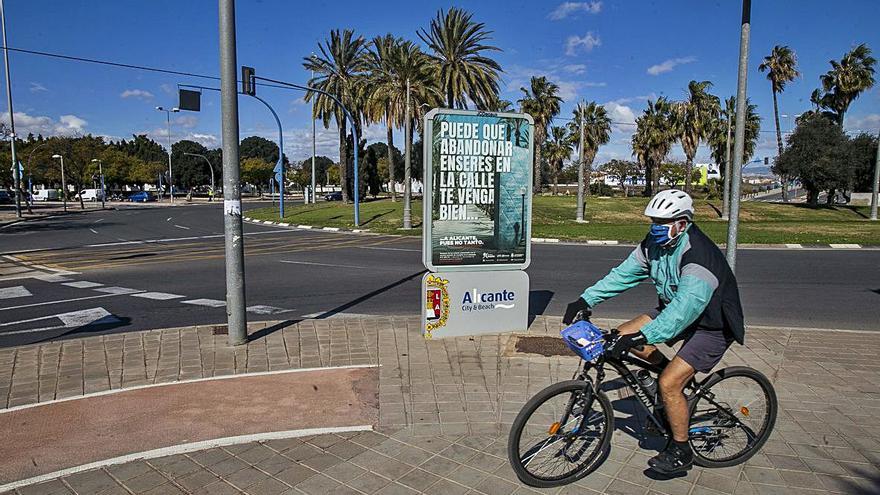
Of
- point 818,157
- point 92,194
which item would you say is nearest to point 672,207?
point 818,157

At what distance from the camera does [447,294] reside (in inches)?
279

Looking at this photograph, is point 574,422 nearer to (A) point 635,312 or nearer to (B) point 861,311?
(A) point 635,312

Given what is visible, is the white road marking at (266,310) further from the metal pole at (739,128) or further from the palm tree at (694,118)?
the palm tree at (694,118)

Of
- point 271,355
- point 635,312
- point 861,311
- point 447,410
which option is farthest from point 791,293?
point 271,355

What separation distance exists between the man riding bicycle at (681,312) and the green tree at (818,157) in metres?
47.7

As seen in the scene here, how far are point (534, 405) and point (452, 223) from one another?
4.03m

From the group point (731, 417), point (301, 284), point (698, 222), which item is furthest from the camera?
point (698, 222)

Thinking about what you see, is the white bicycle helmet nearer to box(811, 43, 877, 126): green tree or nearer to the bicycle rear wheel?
the bicycle rear wheel

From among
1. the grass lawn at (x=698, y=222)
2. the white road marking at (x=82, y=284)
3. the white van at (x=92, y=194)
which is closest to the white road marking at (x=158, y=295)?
the white road marking at (x=82, y=284)

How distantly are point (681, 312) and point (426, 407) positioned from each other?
2.39 metres

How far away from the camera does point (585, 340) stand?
10.8 ft

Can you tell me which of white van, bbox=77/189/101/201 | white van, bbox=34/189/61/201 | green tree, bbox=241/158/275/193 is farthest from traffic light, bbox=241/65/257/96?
green tree, bbox=241/158/275/193

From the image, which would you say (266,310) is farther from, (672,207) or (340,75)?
(340,75)

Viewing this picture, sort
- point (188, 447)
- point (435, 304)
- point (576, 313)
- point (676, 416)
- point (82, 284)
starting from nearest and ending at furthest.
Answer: point (676, 416), point (576, 313), point (188, 447), point (435, 304), point (82, 284)
